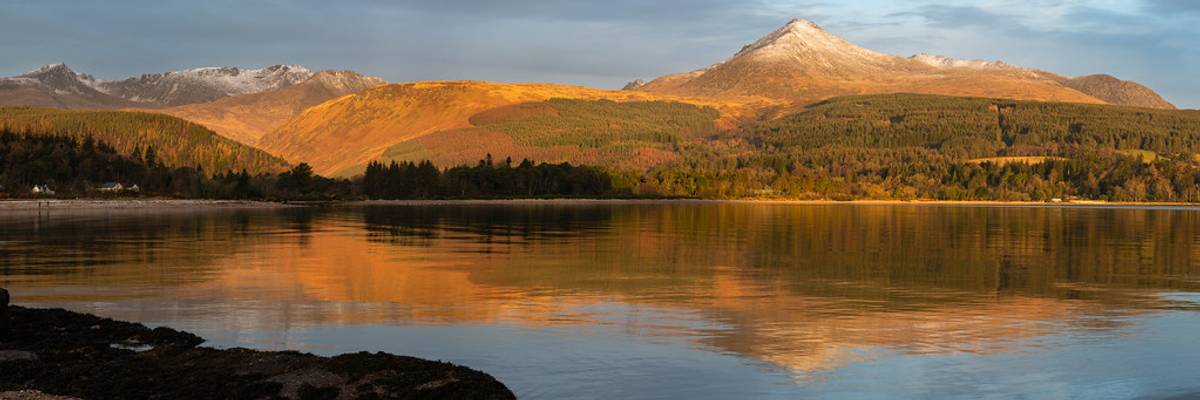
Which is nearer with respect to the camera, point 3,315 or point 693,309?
point 3,315

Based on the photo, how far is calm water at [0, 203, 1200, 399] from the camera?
26.3 metres

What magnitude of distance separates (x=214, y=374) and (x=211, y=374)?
0.07m

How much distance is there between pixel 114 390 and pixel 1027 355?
24.6m

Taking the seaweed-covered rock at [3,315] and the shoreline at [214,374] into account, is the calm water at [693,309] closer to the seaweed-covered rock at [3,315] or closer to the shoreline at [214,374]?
the shoreline at [214,374]

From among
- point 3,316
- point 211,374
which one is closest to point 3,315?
point 3,316

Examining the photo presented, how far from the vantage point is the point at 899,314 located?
124 feet

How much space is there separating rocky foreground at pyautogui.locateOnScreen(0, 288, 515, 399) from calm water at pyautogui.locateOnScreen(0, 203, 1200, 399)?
2424mm

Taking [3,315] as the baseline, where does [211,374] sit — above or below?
below

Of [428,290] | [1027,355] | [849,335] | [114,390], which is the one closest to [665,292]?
[428,290]

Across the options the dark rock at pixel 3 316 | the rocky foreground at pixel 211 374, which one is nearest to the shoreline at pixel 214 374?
the rocky foreground at pixel 211 374

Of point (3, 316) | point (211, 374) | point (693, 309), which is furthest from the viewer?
point (693, 309)

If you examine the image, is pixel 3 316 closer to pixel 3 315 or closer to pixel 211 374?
pixel 3 315

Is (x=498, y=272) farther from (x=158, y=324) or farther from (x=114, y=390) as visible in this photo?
(x=114, y=390)

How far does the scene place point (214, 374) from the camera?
23.7 metres
